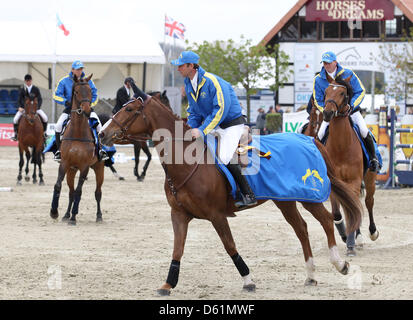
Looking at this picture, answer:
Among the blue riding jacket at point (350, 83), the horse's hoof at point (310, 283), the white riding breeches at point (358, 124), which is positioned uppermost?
the blue riding jacket at point (350, 83)

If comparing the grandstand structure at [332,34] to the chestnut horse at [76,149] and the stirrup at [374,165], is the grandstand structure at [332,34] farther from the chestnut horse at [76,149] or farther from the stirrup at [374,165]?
the stirrup at [374,165]

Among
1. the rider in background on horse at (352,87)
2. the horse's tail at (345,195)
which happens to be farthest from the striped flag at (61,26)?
the horse's tail at (345,195)

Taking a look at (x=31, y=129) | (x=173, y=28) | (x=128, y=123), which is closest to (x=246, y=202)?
(x=128, y=123)

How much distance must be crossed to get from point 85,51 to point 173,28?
6644 mm

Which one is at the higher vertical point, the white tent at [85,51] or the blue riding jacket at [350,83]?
the white tent at [85,51]

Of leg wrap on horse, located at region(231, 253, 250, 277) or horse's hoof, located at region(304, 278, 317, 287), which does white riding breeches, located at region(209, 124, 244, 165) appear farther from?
horse's hoof, located at region(304, 278, 317, 287)

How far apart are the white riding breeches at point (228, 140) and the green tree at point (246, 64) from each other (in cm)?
3233

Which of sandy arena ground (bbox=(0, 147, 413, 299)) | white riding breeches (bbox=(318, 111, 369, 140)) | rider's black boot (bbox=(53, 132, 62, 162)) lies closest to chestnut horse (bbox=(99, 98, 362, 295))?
sandy arena ground (bbox=(0, 147, 413, 299))

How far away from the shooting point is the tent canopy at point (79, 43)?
113ft

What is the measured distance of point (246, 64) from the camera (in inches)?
1597

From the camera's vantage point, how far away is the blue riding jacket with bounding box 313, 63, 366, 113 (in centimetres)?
1028

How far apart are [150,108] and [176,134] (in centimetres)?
36

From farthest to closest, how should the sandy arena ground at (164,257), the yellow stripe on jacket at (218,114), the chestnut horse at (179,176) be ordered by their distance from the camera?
the sandy arena ground at (164,257)
the yellow stripe on jacket at (218,114)
the chestnut horse at (179,176)
